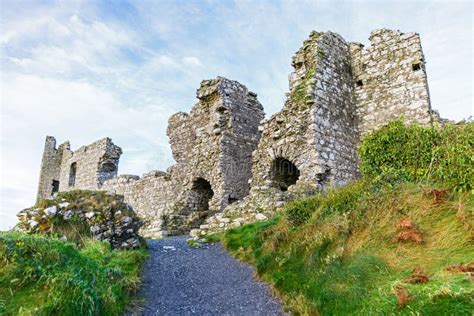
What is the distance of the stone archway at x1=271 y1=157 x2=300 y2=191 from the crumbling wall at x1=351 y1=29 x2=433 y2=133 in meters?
3.22

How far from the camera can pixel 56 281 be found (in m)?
5.12

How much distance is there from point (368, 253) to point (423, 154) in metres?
3.35

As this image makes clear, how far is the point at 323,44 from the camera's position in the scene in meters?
14.5

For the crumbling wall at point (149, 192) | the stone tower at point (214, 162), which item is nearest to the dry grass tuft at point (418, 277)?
the stone tower at point (214, 162)

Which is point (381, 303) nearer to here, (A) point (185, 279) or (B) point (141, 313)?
(B) point (141, 313)

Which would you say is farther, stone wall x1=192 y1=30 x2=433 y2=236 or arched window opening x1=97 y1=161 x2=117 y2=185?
arched window opening x1=97 y1=161 x2=117 y2=185

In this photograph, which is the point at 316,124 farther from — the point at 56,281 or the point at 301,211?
the point at 56,281

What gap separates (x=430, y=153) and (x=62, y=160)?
100 ft

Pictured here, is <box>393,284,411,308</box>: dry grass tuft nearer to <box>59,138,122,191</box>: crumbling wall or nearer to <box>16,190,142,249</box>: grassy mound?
<box>16,190,142,249</box>: grassy mound

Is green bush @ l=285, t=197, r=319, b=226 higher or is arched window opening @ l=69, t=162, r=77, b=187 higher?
arched window opening @ l=69, t=162, r=77, b=187

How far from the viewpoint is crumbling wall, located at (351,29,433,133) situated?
43.4 feet

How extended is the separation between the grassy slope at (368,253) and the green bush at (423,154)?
19.0 inches

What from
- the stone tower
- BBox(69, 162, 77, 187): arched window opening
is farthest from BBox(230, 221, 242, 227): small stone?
BBox(69, 162, 77, 187): arched window opening

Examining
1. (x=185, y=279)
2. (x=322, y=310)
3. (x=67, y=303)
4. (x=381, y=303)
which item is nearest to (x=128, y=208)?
(x=185, y=279)
